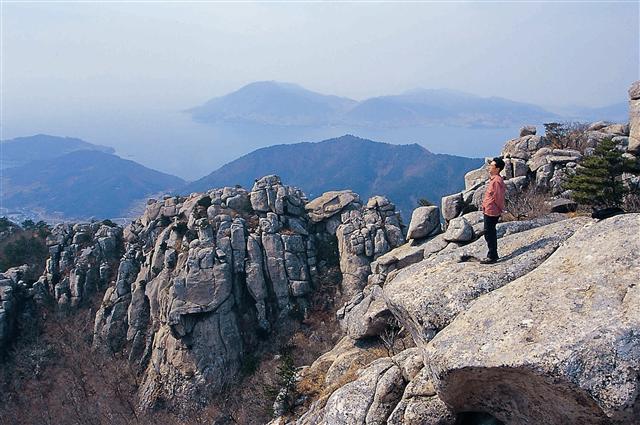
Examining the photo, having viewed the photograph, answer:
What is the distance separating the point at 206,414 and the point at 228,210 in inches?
732

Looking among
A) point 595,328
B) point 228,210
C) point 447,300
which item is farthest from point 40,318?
point 595,328

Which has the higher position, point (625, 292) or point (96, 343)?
point (625, 292)

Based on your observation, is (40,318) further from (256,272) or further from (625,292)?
(625,292)

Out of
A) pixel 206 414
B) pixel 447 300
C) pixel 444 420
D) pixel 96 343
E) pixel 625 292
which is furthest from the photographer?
pixel 96 343

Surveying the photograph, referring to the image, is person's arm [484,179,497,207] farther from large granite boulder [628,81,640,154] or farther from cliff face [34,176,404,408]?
cliff face [34,176,404,408]

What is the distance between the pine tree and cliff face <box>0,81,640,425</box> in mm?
1342

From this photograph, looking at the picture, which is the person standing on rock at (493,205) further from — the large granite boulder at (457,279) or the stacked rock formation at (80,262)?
the stacked rock formation at (80,262)

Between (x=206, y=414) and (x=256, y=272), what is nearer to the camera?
(x=206, y=414)

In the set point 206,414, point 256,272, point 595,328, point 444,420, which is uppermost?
point 595,328

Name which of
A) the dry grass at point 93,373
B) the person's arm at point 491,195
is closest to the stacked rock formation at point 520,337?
the person's arm at point 491,195

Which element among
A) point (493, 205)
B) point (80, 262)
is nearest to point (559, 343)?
point (493, 205)

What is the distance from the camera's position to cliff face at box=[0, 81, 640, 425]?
7.11 m

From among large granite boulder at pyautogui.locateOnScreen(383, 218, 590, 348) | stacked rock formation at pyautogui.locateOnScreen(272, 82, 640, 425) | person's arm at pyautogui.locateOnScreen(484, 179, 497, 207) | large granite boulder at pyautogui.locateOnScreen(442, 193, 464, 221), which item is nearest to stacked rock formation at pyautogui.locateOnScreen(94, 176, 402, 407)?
large granite boulder at pyautogui.locateOnScreen(442, 193, 464, 221)

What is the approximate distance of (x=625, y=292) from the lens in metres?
7.16
